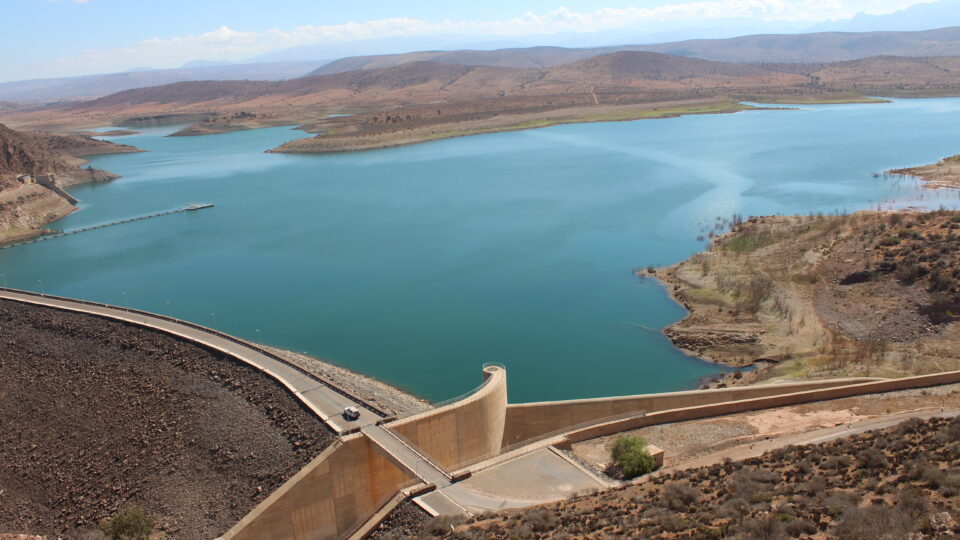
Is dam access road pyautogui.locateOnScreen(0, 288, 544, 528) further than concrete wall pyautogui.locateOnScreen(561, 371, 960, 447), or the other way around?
concrete wall pyautogui.locateOnScreen(561, 371, 960, 447)

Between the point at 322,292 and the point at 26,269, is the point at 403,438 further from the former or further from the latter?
the point at 26,269

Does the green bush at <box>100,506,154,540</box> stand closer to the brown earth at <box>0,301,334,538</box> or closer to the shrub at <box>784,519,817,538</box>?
the brown earth at <box>0,301,334,538</box>

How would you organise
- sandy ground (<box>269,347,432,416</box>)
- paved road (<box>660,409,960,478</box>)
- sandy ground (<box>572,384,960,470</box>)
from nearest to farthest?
paved road (<box>660,409,960,478</box>), sandy ground (<box>572,384,960,470</box>), sandy ground (<box>269,347,432,416</box>)

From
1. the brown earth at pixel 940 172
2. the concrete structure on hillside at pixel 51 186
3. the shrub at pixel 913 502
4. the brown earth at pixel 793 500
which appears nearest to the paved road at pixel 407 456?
the brown earth at pixel 793 500

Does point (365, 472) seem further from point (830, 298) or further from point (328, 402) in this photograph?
point (830, 298)

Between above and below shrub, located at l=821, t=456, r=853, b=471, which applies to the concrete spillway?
above

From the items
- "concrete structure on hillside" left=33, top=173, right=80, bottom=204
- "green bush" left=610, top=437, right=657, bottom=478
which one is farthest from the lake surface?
"green bush" left=610, top=437, right=657, bottom=478

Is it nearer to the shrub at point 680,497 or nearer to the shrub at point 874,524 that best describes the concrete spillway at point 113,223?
the shrub at point 680,497

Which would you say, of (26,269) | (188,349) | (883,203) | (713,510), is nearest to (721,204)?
(883,203)
